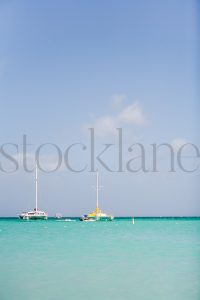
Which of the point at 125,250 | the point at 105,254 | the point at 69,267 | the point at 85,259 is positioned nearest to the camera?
the point at 69,267

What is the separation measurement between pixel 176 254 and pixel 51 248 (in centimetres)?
228

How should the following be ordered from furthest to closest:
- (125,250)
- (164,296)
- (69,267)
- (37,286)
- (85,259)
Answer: (125,250)
(85,259)
(69,267)
(37,286)
(164,296)

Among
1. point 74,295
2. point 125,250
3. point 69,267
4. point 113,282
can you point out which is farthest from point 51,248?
point 74,295

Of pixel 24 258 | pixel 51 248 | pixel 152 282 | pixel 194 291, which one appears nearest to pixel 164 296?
pixel 194 291

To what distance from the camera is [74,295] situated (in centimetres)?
388

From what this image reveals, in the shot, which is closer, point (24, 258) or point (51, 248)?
point (24, 258)

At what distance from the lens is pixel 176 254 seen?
708cm

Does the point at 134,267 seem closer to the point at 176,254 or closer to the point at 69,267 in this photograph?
the point at 69,267

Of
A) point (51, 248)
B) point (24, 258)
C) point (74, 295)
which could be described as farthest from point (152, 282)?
point (51, 248)

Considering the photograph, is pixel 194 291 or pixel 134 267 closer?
pixel 194 291

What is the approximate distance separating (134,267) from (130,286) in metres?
1.24

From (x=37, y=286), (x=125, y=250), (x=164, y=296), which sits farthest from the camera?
(x=125, y=250)

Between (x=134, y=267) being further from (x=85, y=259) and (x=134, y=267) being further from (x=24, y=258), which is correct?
(x=24, y=258)

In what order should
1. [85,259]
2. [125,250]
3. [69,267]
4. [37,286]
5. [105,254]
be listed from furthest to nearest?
[125,250] → [105,254] → [85,259] → [69,267] → [37,286]
